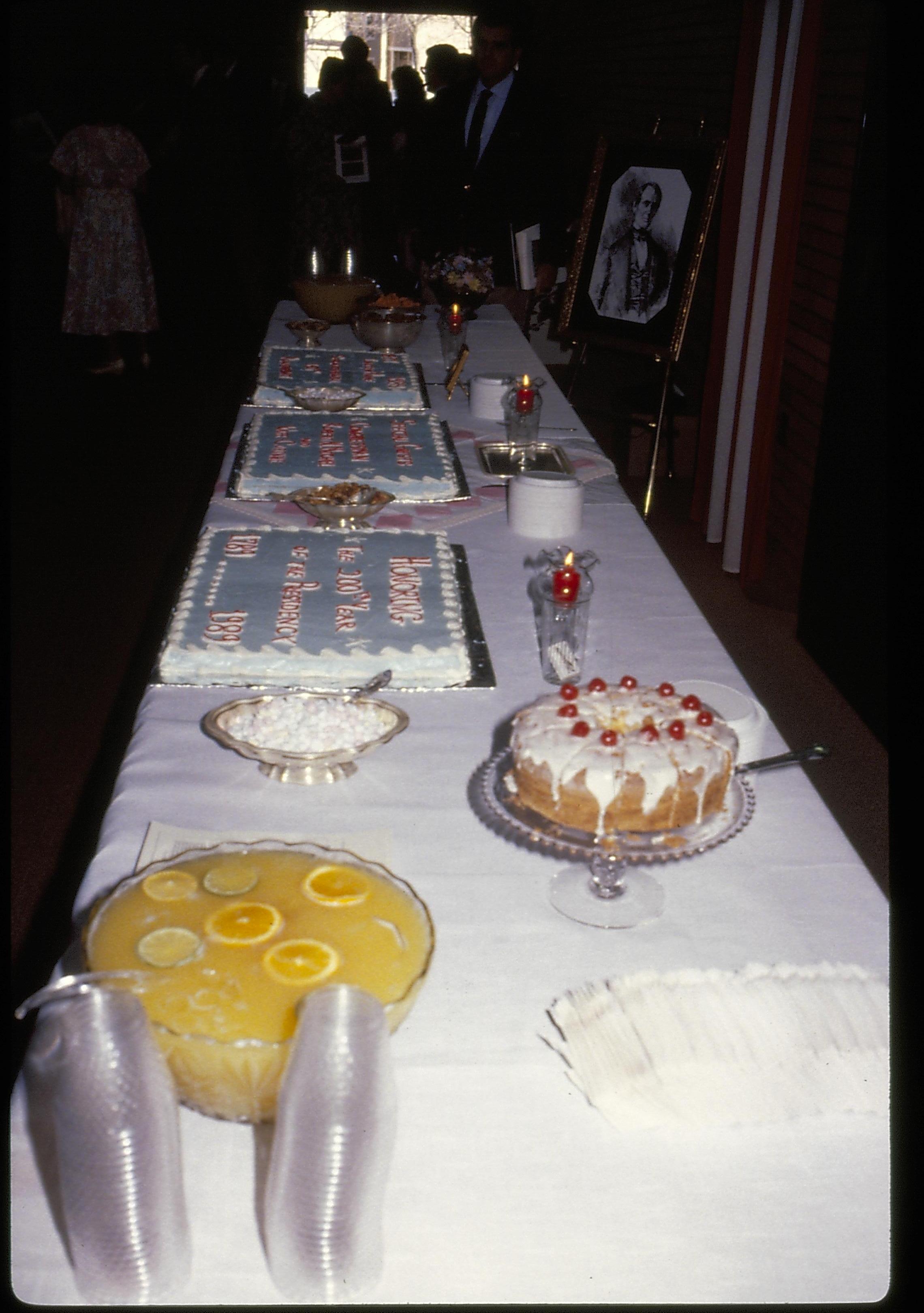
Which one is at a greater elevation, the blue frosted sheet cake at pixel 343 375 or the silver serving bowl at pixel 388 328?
the silver serving bowl at pixel 388 328

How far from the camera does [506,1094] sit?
0.72 m

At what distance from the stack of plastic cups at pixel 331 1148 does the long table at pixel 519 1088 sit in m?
0.03

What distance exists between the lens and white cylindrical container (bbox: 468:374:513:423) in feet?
7.62

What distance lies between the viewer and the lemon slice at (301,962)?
0.67 meters

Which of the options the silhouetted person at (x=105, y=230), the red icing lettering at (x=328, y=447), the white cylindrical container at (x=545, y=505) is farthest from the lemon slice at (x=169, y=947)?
the silhouetted person at (x=105, y=230)

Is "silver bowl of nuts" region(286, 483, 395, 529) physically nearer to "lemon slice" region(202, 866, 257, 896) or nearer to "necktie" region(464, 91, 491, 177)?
"lemon slice" region(202, 866, 257, 896)

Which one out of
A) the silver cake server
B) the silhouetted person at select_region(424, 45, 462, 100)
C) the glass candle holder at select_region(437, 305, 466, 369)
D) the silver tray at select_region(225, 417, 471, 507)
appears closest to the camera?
the silver cake server

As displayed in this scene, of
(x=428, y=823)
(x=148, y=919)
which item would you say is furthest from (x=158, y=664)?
(x=148, y=919)

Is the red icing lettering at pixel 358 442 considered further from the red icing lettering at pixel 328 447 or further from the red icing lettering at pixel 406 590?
the red icing lettering at pixel 406 590

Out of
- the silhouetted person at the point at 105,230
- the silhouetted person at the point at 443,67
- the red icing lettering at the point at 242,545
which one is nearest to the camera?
the red icing lettering at the point at 242,545

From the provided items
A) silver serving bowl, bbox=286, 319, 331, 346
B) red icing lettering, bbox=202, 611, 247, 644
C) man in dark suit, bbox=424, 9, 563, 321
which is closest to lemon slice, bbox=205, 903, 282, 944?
red icing lettering, bbox=202, 611, 247, 644

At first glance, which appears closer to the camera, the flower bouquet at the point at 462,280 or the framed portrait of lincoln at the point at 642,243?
the flower bouquet at the point at 462,280

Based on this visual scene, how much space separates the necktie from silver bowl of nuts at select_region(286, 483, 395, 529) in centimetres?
271

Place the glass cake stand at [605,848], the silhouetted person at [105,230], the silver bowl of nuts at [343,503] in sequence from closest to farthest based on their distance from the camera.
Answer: the glass cake stand at [605,848] < the silver bowl of nuts at [343,503] < the silhouetted person at [105,230]
